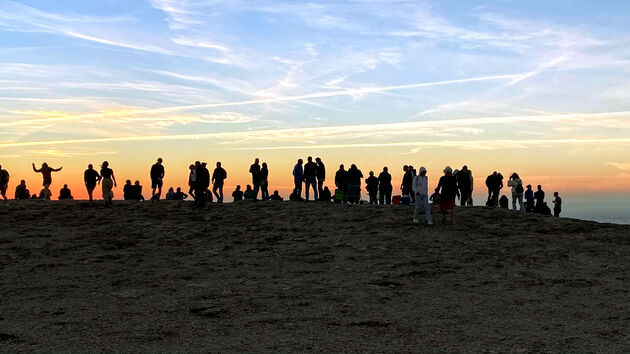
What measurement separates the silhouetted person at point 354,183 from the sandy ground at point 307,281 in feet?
11.3

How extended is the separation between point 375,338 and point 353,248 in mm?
9837

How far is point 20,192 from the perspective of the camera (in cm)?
3784

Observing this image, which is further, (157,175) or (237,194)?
(237,194)

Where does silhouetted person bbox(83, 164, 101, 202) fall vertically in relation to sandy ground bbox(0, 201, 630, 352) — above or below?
above

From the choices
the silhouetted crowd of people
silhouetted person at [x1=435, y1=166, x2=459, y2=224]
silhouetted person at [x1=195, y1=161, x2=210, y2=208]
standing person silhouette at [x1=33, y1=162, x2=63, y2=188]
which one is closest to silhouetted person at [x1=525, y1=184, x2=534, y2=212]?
the silhouetted crowd of people

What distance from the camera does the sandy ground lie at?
11656 mm

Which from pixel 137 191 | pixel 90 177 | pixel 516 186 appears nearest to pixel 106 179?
pixel 90 177

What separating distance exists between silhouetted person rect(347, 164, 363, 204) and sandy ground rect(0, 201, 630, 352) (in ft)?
11.3

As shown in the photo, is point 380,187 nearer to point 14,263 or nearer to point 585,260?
point 585,260

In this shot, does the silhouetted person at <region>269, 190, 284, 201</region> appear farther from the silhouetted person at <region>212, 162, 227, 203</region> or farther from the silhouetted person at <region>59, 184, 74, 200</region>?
the silhouetted person at <region>59, 184, 74, 200</region>

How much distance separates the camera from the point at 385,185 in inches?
1299

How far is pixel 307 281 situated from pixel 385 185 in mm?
16675

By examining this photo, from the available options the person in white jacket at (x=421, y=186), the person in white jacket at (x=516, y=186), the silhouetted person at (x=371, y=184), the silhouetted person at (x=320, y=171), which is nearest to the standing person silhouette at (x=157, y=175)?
the silhouetted person at (x=320, y=171)

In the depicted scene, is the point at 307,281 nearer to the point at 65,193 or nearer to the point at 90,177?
the point at 90,177
